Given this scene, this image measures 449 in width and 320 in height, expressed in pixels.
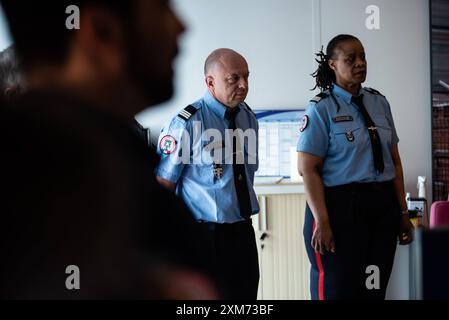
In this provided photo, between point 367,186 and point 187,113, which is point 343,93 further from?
point 187,113

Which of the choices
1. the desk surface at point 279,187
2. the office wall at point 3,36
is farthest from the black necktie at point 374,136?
the office wall at point 3,36

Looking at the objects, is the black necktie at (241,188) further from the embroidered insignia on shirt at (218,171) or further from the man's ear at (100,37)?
the man's ear at (100,37)

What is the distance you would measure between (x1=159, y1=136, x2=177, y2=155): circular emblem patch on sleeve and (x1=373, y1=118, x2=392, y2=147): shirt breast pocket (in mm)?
392

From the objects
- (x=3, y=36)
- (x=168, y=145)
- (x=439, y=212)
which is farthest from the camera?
(x=439, y=212)

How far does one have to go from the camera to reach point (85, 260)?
1.62ft

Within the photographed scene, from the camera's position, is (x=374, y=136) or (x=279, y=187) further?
(x=279, y=187)

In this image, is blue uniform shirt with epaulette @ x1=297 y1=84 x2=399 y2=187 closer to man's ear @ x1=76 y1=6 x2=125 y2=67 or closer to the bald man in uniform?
the bald man in uniform

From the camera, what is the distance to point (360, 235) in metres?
0.87

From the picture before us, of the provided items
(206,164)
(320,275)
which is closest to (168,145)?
(206,164)

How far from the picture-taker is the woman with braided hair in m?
0.87

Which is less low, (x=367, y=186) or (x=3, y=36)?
(x=3, y=36)

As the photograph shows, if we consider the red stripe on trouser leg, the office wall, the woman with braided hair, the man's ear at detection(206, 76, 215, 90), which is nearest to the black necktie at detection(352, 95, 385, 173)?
the woman with braided hair

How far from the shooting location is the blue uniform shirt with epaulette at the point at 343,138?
87cm
